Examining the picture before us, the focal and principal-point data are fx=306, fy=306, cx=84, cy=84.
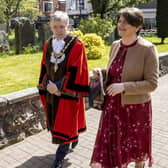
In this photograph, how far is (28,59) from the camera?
10.3 m

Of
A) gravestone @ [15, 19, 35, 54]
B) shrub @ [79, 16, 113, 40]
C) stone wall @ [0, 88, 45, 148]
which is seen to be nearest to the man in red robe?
stone wall @ [0, 88, 45, 148]

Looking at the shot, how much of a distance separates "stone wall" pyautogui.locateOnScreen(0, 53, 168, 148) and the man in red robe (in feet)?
3.31

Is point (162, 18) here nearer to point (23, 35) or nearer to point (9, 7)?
point (23, 35)

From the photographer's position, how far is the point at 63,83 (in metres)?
3.70

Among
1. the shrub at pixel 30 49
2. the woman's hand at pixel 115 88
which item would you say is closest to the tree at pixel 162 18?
the shrub at pixel 30 49

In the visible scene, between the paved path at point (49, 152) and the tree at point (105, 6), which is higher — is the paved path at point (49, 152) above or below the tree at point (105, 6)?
below

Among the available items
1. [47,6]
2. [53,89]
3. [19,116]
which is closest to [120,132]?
[53,89]

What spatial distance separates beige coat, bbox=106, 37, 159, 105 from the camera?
289cm

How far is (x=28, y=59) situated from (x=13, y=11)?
A: 2279cm

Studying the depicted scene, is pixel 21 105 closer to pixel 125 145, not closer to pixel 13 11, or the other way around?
pixel 125 145

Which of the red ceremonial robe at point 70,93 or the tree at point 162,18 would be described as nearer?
the red ceremonial robe at point 70,93

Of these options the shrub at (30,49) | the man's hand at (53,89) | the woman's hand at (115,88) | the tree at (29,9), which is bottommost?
the shrub at (30,49)

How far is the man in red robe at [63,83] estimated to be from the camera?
3648 millimetres

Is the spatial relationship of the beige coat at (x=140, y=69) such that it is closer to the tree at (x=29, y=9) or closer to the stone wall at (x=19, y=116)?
the stone wall at (x=19, y=116)
